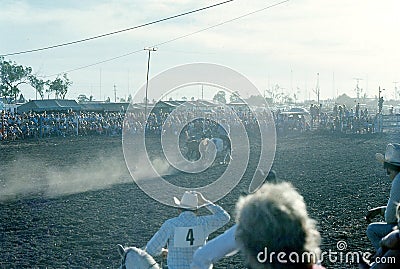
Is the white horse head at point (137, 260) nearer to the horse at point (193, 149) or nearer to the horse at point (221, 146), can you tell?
the horse at point (221, 146)

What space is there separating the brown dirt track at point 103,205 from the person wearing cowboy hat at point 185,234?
106 inches

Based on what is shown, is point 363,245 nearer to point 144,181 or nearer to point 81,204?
point 81,204

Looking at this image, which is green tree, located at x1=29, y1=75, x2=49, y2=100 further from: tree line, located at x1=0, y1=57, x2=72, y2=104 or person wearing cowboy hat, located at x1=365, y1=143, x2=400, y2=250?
person wearing cowboy hat, located at x1=365, y1=143, x2=400, y2=250

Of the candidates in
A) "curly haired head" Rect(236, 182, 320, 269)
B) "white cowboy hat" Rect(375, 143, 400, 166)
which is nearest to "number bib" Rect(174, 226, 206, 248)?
"curly haired head" Rect(236, 182, 320, 269)

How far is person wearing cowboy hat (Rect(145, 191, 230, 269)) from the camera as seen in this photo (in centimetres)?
500

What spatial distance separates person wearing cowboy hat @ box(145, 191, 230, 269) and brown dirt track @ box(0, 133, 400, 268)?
2.69 m

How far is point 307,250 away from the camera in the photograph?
110 inches

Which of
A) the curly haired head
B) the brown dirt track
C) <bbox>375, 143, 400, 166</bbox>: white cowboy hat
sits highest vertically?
<bbox>375, 143, 400, 166</bbox>: white cowboy hat

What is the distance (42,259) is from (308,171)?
11.6 meters

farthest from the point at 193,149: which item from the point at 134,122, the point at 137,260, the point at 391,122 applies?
the point at 391,122

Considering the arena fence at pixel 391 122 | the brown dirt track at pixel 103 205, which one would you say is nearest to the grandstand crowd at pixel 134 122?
the arena fence at pixel 391 122

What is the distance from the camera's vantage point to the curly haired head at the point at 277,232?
2.77 metres

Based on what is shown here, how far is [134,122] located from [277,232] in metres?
38.5

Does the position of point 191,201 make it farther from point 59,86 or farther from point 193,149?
point 59,86
